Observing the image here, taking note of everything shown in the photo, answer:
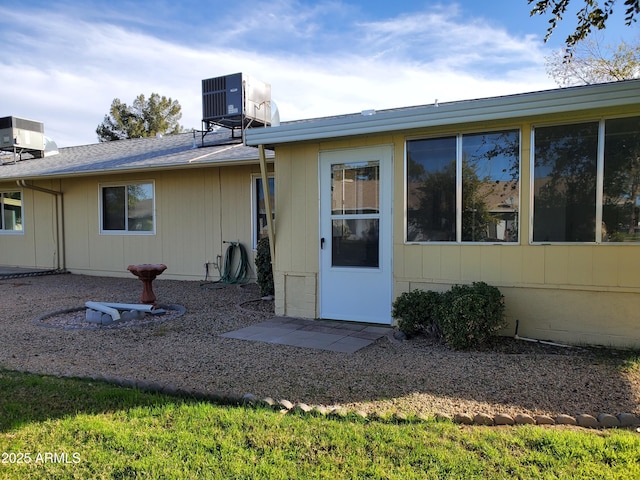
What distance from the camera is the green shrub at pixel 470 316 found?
14.4ft

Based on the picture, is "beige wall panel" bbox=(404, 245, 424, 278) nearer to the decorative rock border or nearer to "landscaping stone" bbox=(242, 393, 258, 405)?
the decorative rock border

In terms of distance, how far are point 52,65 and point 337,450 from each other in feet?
38.6

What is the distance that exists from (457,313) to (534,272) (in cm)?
109

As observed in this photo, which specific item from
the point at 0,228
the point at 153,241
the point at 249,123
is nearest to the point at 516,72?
the point at 249,123

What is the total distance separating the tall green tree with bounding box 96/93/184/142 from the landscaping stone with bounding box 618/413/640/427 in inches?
1443

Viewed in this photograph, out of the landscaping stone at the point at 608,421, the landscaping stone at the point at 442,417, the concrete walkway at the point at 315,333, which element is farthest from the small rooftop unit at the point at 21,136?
the landscaping stone at the point at 608,421

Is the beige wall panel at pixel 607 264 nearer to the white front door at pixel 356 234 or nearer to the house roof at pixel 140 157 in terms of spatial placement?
the white front door at pixel 356 234

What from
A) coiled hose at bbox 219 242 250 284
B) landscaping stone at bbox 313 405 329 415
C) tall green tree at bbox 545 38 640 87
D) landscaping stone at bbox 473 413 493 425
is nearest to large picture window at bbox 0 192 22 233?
coiled hose at bbox 219 242 250 284

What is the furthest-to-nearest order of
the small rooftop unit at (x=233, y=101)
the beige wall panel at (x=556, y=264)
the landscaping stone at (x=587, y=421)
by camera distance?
the small rooftop unit at (x=233, y=101) < the beige wall panel at (x=556, y=264) < the landscaping stone at (x=587, y=421)

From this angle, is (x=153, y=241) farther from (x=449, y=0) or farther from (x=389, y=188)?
(x=449, y=0)

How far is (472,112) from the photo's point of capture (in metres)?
4.65

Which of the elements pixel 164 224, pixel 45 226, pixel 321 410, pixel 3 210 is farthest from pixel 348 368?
pixel 3 210

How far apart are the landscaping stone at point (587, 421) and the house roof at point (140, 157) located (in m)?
6.74

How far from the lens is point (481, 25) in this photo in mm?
7176
